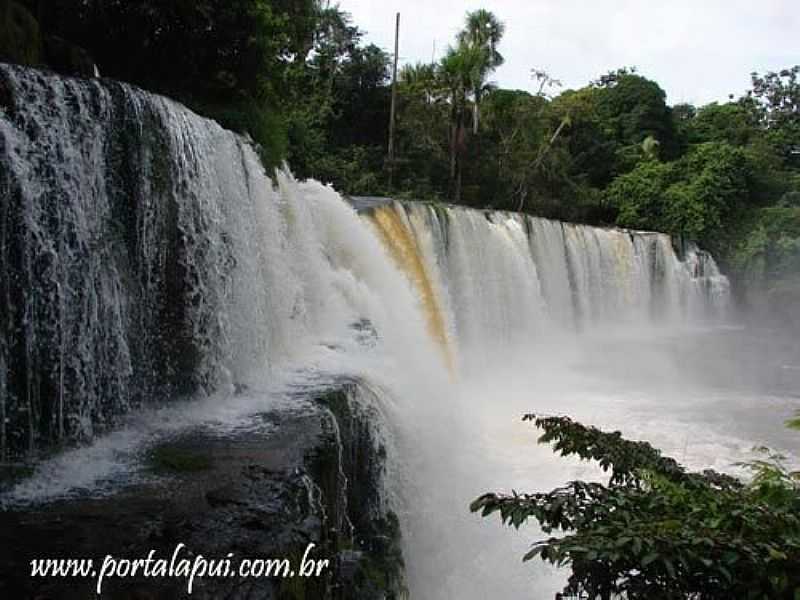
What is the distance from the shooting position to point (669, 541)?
232 cm

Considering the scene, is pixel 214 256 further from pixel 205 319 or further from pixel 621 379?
pixel 621 379

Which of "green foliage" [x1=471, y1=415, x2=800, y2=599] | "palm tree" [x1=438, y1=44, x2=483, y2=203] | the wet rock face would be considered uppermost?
"palm tree" [x1=438, y1=44, x2=483, y2=203]

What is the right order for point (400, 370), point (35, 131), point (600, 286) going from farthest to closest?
point (600, 286), point (400, 370), point (35, 131)

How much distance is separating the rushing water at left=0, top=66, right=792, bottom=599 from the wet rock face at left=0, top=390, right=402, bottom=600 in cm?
36

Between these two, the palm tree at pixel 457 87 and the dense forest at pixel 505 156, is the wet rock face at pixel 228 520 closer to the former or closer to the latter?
the dense forest at pixel 505 156

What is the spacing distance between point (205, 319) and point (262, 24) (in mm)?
5194

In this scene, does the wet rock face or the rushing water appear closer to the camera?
the wet rock face

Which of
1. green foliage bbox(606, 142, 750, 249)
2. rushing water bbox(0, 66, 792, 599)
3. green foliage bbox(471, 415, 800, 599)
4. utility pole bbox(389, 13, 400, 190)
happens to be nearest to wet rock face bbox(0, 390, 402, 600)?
rushing water bbox(0, 66, 792, 599)

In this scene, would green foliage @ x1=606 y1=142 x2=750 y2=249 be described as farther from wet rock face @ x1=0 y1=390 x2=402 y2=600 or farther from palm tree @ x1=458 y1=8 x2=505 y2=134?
wet rock face @ x1=0 y1=390 x2=402 y2=600

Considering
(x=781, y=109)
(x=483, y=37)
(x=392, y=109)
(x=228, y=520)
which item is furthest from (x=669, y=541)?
(x=781, y=109)

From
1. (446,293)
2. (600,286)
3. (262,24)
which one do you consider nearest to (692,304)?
(600,286)

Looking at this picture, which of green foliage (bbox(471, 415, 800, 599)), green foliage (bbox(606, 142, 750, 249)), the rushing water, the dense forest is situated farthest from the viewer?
green foliage (bbox(606, 142, 750, 249))

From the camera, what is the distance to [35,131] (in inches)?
182

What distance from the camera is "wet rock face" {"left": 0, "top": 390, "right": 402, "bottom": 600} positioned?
307 cm
